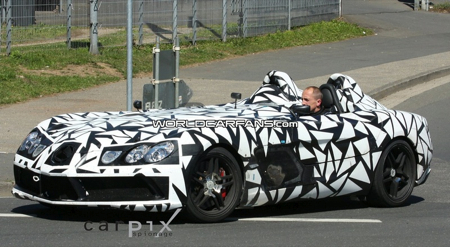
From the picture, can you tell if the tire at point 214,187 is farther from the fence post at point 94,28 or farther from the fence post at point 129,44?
the fence post at point 94,28

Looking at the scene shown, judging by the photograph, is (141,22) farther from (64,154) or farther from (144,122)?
(64,154)

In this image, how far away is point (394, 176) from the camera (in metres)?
8.45

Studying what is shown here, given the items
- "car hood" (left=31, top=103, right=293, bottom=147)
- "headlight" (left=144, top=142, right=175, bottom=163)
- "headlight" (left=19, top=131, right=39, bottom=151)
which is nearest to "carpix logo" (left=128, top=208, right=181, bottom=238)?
"headlight" (left=144, top=142, right=175, bottom=163)

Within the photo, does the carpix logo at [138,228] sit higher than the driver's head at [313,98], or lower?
lower

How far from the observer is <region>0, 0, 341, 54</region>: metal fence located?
19.0 metres

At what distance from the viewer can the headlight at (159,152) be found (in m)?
6.78

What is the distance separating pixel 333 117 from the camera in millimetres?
8070

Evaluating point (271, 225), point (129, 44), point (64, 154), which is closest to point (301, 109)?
point (271, 225)

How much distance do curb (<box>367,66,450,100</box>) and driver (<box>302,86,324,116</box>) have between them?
7.83 m

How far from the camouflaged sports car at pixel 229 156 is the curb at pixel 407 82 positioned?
303 inches

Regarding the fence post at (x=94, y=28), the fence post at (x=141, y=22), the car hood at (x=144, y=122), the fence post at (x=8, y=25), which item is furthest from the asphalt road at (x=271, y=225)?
the fence post at (x=141, y=22)

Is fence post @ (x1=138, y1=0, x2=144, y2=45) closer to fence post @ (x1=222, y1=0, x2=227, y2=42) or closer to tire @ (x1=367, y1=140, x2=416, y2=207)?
fence post @ (x1=222, y1=0, x2=227, y2=42)

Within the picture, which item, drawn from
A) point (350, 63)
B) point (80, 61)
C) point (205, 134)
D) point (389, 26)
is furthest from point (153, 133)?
point (389, 26)

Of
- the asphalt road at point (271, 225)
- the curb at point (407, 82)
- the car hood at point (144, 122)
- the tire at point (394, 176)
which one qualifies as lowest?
the asphalt road at point (271, 225)
